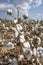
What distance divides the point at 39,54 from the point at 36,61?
21 cm

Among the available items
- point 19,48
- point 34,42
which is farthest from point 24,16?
point 19,48

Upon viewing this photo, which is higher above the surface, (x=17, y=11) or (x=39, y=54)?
(x=17, y=11)

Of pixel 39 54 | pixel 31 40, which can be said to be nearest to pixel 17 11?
pixel 31 40

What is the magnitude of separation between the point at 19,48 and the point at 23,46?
0.12m

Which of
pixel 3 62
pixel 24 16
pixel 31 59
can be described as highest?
pixel 24 16

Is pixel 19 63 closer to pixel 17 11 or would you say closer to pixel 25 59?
pixel 25 59

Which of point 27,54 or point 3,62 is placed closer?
point 27,54

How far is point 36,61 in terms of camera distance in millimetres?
3812

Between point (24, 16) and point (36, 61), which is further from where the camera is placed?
point (24, 16)

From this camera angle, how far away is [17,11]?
426cm

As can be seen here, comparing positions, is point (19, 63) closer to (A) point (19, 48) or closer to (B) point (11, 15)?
→ (A) point (19, 48)

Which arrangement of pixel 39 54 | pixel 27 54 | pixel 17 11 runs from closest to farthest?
pixel 27 54 < pixel 39 54 < pixel 17 11

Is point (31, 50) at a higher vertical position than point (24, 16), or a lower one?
lower

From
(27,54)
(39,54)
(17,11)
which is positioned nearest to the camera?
(27,54)
